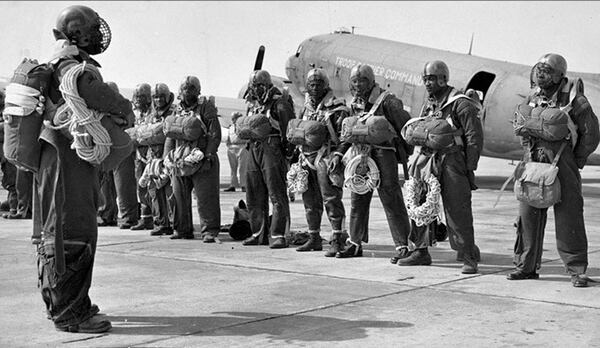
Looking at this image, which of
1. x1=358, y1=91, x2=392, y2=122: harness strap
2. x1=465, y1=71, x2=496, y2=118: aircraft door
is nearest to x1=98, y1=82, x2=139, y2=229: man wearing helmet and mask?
x1=358, y1=91, x2=392, y2=122: harness strap

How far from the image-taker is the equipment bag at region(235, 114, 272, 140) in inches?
432

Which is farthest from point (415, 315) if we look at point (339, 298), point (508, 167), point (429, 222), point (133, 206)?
point (508, 167)

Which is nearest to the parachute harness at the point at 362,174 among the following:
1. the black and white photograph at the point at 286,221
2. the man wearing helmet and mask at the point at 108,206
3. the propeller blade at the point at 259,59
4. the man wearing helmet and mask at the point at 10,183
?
the black and white photograph at the point at 286,221

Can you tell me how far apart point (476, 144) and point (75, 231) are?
14.0 feet

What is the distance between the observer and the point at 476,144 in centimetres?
908

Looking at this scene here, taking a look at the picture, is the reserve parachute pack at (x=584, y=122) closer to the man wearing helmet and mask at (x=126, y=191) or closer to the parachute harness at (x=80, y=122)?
the parachute harness at (x=80, y=122)

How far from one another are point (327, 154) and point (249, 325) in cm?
397

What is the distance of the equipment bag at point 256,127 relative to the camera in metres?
11.0

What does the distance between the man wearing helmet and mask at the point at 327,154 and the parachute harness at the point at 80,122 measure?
4118 millimetres

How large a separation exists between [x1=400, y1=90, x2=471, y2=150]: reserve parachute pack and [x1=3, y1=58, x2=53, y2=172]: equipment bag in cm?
392

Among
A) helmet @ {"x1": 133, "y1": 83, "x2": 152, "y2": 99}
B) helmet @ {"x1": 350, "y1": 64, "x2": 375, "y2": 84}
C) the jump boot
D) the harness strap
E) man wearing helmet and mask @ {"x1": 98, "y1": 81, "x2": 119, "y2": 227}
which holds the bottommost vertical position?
the jump boot

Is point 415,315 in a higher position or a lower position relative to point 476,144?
lower

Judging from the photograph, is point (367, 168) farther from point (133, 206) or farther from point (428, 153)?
point (133, 206)

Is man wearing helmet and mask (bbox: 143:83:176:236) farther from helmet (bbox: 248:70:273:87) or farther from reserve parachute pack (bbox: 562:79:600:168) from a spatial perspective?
reserve parachute pack (bbox: 562:79:600:168)
